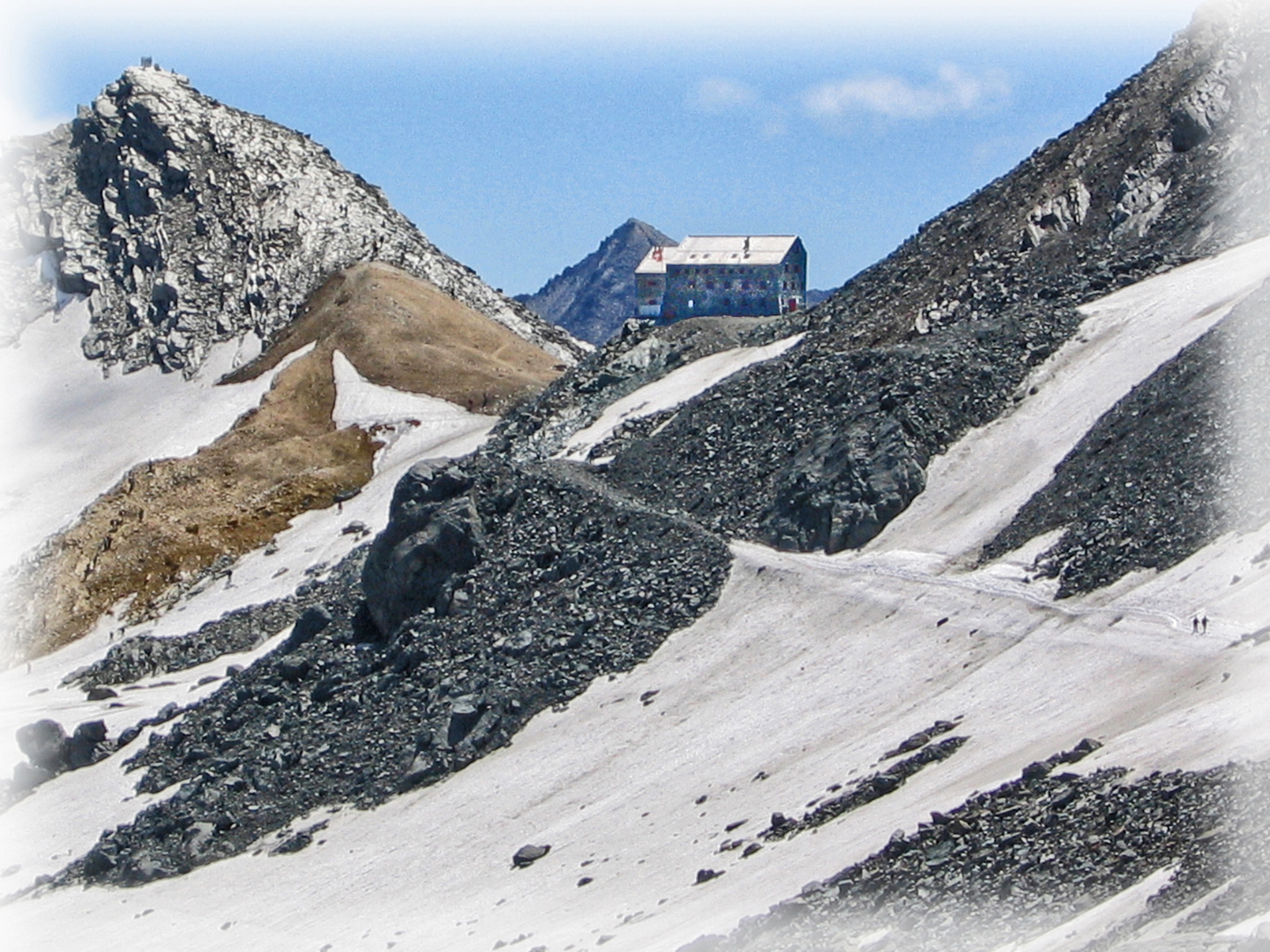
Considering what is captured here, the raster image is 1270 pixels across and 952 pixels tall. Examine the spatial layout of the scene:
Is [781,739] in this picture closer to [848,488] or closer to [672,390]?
[848,488]

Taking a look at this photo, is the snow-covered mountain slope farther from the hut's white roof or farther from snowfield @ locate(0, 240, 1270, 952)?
the hut's white roof

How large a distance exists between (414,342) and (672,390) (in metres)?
52.3

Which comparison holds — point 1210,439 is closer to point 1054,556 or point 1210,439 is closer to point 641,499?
point 1054,556

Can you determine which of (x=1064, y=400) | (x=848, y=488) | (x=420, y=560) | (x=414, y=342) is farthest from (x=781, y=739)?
(x=414, y=342)

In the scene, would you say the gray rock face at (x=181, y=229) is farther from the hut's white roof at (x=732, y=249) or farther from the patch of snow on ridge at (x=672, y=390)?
the patch of snow on ridge at (x=672, y=390)

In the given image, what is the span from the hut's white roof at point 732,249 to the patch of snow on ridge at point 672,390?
7113 centimetres

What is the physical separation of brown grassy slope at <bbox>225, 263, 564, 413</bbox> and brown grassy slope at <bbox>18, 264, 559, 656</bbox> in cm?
15

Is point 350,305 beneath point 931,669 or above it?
above

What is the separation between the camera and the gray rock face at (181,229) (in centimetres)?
14725

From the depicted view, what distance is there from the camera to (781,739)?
48.0 meters

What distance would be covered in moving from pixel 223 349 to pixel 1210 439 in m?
104

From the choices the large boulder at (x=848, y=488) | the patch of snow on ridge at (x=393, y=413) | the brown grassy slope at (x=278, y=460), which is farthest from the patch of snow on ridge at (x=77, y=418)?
the large boulder at (x=848, y=488)

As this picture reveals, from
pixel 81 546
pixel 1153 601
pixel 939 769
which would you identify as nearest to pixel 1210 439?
pixel 1153 601

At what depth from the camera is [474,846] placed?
161 feet
